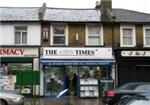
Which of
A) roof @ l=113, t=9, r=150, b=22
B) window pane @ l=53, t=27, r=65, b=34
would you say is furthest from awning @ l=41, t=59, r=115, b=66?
roof @ l=113, t=9, r=150, b=22

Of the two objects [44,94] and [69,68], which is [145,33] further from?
[44,94]

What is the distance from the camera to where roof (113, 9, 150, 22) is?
3692 cm

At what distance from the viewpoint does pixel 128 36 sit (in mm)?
36625

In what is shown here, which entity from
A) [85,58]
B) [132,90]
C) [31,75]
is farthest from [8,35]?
[132,90]

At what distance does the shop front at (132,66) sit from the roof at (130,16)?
2.60 m

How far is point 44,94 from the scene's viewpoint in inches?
1394

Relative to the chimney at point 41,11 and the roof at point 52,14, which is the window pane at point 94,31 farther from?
the chimney at point 41,11

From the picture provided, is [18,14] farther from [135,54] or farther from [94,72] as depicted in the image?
[135,54]

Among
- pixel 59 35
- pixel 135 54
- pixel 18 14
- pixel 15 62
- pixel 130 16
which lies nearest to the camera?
pixel 15 62

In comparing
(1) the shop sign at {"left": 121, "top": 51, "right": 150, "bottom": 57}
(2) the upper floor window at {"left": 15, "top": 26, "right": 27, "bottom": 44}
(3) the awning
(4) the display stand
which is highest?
(2) the upper floor window at {"left": 15, "top": 26, "right": 27, "bottom": 44}

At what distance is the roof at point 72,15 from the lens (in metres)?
36.5

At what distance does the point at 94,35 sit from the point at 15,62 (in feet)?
20.9

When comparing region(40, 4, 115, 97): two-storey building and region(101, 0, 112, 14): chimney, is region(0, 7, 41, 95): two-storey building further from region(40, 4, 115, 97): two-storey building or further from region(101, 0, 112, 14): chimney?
region(101, 0, 112, 14): chimney

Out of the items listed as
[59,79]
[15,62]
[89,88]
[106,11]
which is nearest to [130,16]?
[106,11]
